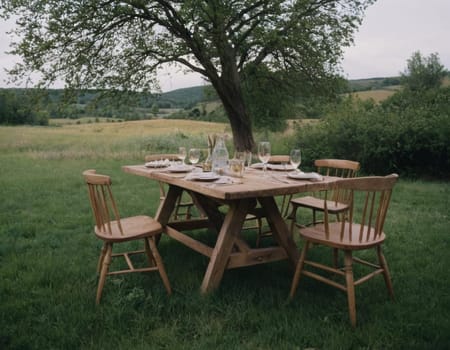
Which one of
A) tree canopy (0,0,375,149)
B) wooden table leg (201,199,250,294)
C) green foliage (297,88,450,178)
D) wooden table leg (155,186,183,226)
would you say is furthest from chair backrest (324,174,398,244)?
tree canopy (0,0,375,149)

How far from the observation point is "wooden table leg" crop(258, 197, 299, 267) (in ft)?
9.35

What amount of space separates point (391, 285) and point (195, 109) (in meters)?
13.5

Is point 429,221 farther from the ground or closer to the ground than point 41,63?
closer to the ground

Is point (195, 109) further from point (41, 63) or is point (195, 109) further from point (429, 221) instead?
point (429, 221)

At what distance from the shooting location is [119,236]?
8.57 ft

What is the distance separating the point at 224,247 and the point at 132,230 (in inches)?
28.2

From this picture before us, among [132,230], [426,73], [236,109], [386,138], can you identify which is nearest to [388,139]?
[386,138]

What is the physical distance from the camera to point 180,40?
9.84 metres

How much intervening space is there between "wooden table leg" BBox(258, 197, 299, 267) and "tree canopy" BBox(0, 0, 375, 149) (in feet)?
19.6

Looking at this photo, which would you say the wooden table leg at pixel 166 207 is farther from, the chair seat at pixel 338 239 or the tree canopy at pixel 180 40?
the tree canopy at pixel 180 40

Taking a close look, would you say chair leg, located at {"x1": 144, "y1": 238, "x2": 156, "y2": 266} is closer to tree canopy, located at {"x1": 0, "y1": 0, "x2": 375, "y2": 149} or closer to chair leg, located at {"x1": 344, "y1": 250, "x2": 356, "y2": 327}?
chair leg, located at {"x1": 344, "y1": 250, "x2": 356, "y2": 327}

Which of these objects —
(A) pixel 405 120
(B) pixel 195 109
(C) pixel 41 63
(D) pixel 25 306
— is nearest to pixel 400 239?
(D) pixel 25 306

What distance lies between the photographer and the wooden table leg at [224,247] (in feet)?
8.57

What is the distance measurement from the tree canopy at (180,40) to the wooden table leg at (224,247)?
19.9 feet
